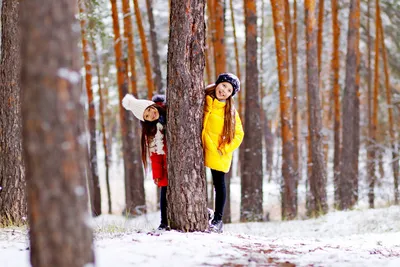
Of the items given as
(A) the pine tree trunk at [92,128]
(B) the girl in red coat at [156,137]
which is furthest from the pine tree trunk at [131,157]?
(B) the girl in red coat at [156,137]

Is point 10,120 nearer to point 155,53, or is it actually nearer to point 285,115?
point 285,115

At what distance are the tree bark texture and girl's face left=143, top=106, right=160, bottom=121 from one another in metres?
7.10

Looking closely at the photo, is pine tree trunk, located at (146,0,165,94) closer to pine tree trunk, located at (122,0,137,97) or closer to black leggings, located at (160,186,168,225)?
pine tree trunk, located at (122,0,137,97)

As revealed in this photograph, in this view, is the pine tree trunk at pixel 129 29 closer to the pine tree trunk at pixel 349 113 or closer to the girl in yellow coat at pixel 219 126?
the pine tree trunk at pixel 349 113

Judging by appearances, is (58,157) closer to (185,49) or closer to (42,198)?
(42,198)

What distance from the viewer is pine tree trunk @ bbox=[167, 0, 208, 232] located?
530 centimetres

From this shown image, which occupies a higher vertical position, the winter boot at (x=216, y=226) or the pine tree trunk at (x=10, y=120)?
the pine tree trunk at (x=10, y=120)

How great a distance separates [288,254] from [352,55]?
1111 centimetres

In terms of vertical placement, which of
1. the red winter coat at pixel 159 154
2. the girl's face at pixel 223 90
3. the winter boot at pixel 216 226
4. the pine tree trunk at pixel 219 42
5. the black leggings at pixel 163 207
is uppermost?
the pine tree trunk at pixel 219 42

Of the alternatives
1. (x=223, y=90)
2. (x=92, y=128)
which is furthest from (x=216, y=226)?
(x=92, y=128)

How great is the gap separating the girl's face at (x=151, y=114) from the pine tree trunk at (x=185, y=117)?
714mm

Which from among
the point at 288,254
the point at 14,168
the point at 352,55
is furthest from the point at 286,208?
the point at 288,254

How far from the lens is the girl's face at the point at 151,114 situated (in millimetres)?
6062

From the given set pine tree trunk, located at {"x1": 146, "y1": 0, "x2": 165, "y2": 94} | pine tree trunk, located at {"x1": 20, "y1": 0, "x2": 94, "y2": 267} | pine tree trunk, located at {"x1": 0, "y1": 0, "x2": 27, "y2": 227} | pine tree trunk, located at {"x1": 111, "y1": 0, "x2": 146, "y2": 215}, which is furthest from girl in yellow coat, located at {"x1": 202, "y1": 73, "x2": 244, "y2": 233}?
pine tree trunk, located at {"x1": 146, "y1": 0, "x2": 165, "y2": 94}
